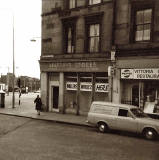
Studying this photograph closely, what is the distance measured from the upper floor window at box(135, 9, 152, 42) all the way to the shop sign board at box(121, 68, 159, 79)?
7.13 feet

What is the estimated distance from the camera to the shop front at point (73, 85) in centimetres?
1992

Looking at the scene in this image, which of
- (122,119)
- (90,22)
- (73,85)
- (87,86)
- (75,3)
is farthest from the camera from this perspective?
(73,85)

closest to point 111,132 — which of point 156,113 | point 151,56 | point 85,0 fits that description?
point 156,113

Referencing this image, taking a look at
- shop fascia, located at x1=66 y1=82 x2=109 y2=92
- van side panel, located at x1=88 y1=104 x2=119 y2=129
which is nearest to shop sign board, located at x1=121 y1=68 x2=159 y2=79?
shop fascia, located at x1=66 y1=82 x2=109 y2=92

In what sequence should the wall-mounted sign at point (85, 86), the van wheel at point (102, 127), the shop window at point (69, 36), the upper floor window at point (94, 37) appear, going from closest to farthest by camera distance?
1. the van wheel at point (102, 127)
2. the upper floor window at point (94, 37)
3. the wall-mounted sign at point (85, 86)
4. the shop window at point (69, 36)

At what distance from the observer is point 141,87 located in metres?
18.0

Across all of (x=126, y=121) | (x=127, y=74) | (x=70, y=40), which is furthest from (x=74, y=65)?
(x=126, y=121)

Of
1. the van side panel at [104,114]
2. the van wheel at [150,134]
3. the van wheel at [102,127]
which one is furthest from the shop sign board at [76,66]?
the van wheel at [150,134]

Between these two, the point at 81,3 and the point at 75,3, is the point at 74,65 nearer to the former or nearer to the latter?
the point at 81,3

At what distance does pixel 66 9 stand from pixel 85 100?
315 inches

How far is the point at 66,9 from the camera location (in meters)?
21.8

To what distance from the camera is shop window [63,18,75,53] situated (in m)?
21.8

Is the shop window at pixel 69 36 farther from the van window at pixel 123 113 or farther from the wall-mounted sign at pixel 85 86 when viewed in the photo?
the van window at pixel 123 113

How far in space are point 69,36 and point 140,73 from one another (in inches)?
299
